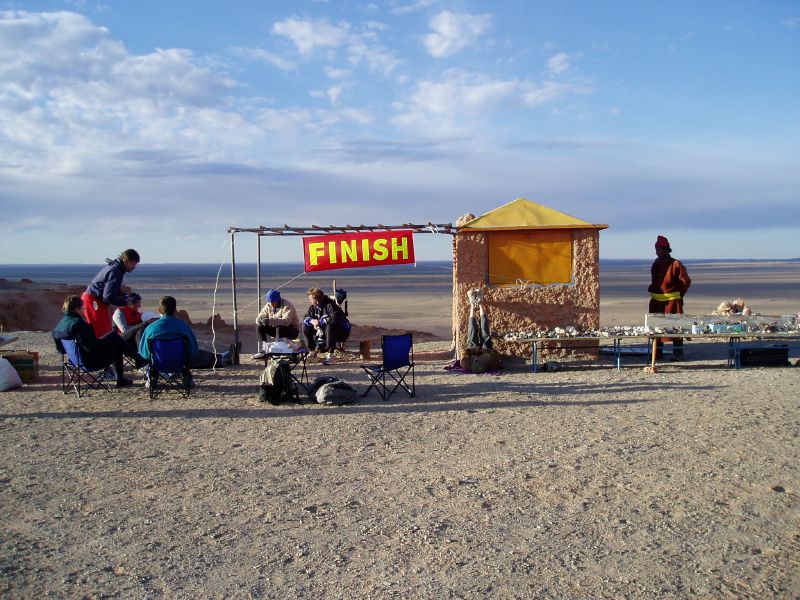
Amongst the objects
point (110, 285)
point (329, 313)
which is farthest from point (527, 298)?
point (110, 285)

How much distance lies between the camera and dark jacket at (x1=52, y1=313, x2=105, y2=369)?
7.99 meters

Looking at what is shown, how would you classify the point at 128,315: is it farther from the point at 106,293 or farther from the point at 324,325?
the point at 324,325

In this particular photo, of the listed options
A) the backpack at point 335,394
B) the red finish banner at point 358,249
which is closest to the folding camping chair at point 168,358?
the backpack at point 335,394

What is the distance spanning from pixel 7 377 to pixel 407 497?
6.46 metres

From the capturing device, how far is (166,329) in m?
7.93

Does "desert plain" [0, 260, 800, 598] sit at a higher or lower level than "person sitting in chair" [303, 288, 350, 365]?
lower

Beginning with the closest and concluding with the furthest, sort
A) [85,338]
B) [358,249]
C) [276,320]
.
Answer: [85,338] < [358,249] < [276,320]

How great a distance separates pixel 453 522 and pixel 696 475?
2.04 m

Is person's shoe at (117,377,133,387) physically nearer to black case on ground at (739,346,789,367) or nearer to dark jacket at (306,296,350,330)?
dark jacket at (306,296,350,330)

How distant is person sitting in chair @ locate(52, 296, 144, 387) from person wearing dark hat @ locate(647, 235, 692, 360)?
26.1ft

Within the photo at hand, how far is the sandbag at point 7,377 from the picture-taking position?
347 inches

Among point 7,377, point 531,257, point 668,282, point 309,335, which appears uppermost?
point 531,257

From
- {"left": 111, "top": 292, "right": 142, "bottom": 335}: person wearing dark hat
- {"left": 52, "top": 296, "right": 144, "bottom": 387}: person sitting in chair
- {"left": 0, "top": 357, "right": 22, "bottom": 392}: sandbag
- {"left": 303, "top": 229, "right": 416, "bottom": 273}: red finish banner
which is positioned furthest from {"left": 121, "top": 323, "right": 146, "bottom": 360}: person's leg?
{"left": 303, "top": 229, "right": 416, "bottom": 273}: red finish banner

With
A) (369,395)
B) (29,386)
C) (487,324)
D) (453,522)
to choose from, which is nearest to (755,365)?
(487,324)
